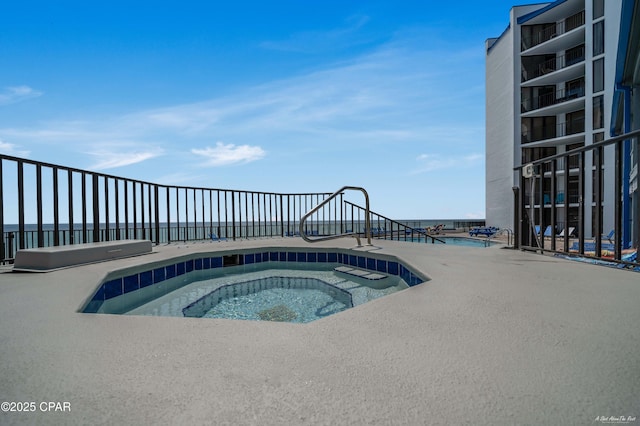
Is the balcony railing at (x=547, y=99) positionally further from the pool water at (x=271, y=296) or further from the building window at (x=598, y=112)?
the pool water at (x=271, y=296)

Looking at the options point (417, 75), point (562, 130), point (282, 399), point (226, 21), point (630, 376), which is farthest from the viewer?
point (562, 130)

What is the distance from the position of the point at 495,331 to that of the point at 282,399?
106cm

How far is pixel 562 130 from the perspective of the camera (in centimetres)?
1694

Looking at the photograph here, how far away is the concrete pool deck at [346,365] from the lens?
85 cm

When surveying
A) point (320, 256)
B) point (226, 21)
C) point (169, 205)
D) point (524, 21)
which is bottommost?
point (320, 256)

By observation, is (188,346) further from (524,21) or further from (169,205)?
(524,21)

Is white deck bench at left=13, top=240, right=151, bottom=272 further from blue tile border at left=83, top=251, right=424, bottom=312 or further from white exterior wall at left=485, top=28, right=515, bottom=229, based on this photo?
white exterior wall at left=485, top=28, right=515, bottom=229

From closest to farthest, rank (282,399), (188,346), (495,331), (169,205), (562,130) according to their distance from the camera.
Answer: (282,399), (188,346), (495,331), (169,205), (562,130)

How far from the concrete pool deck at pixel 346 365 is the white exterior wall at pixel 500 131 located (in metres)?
18.4

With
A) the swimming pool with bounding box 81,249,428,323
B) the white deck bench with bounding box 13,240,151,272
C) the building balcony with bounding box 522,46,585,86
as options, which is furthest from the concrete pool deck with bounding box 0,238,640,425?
the building balcony with bounding box 522,46,585,86

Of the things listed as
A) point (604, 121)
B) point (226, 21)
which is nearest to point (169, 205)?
point (226, 21)

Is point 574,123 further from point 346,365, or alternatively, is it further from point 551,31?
point 346,365

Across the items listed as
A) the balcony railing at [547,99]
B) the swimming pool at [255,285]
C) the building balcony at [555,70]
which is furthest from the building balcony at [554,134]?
the swimming pool at [255,285]

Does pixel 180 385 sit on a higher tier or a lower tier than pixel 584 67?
lower
